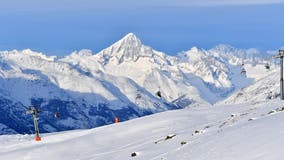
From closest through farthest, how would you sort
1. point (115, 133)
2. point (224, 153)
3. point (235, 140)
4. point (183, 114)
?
point (224, 153)
point (235, 140)
point (115, 133)
point (183, 114)

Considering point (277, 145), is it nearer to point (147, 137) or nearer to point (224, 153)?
point (224, 153)

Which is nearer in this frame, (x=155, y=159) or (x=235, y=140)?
(x=235, y=140)

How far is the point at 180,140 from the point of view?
153 feet

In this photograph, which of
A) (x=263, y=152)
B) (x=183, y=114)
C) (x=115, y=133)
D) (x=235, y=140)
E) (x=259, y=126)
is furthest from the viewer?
(x=183, y=114)

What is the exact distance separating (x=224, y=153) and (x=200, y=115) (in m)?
34.8

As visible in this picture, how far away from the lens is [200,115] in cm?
6669

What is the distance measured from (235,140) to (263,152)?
5706 mm

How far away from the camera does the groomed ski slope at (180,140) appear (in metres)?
32.4

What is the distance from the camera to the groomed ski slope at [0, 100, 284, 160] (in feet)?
106

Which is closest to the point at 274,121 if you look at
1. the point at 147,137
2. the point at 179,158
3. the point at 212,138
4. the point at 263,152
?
the point at 212,138

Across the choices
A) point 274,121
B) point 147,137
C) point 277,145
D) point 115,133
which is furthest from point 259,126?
point 115,133

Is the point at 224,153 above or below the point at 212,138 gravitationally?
below

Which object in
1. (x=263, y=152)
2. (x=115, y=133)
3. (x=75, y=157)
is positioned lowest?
(x=263, y=152)

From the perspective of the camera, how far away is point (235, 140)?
34625 millimetres
